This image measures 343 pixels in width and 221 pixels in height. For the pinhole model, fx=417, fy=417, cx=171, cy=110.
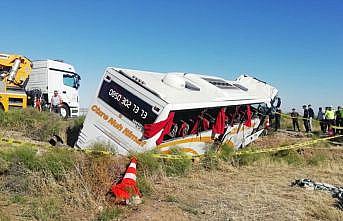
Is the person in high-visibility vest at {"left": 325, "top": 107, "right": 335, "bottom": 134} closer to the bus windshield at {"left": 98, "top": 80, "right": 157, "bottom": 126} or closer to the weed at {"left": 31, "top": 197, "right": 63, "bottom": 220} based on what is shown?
the bus windshield at {"left": 98, "top": 80, "right": 157, "bottom": 126}

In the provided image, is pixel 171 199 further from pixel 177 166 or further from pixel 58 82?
pixel 58 82

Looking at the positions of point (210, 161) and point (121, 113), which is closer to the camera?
point (121, 113)

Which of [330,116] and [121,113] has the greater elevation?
[330,116]

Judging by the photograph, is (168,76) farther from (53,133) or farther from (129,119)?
(53,133)

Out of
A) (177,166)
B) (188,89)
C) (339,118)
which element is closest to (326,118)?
(339,118)

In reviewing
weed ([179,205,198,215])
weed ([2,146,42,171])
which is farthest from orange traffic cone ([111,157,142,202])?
weed ([2,146,42,171])

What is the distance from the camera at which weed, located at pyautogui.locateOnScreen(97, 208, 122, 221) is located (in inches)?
231

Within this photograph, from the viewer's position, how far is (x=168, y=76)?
11320 millimetres

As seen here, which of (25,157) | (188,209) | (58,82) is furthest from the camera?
(58,82)

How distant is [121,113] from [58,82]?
54.9ft

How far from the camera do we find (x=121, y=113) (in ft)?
32.0

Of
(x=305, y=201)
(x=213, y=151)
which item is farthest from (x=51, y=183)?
(x=213, y=151)

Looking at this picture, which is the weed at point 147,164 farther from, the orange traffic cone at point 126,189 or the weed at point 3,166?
the weed at point 3,166

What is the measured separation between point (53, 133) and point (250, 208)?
27.8 ft
